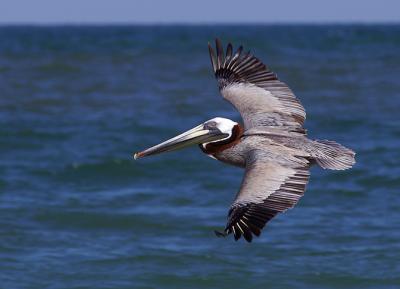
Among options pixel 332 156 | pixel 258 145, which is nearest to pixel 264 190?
pixel 258 145

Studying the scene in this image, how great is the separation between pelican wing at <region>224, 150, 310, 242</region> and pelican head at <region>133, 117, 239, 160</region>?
51 centimetres

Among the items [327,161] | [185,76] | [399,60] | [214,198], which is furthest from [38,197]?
[399,60]

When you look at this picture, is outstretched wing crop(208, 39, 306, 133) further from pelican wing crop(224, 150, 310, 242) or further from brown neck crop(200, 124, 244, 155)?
pelican wing crop(224, 150, 310, 242)

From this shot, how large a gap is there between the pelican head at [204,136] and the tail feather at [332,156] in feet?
2.16

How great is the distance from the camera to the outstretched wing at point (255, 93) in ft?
25.7

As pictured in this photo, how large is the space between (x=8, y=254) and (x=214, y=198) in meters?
3.16

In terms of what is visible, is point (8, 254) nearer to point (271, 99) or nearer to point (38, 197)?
point (38, 197)

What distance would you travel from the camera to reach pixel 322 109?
20156 mm

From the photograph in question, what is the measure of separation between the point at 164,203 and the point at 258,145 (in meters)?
5.16

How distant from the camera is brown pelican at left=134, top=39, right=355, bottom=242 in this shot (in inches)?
253

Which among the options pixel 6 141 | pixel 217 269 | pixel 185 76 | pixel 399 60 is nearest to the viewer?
pixel 217 269

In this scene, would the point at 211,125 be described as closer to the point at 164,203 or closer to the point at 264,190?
the point at 264,190

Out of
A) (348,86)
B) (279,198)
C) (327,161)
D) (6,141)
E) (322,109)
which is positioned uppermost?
(348,86)

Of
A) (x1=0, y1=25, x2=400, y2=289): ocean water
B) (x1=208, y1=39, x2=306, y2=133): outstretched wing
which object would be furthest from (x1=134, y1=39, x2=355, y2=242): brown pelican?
(x1=0, y1=25, x2=400, y2=289): ocean water
